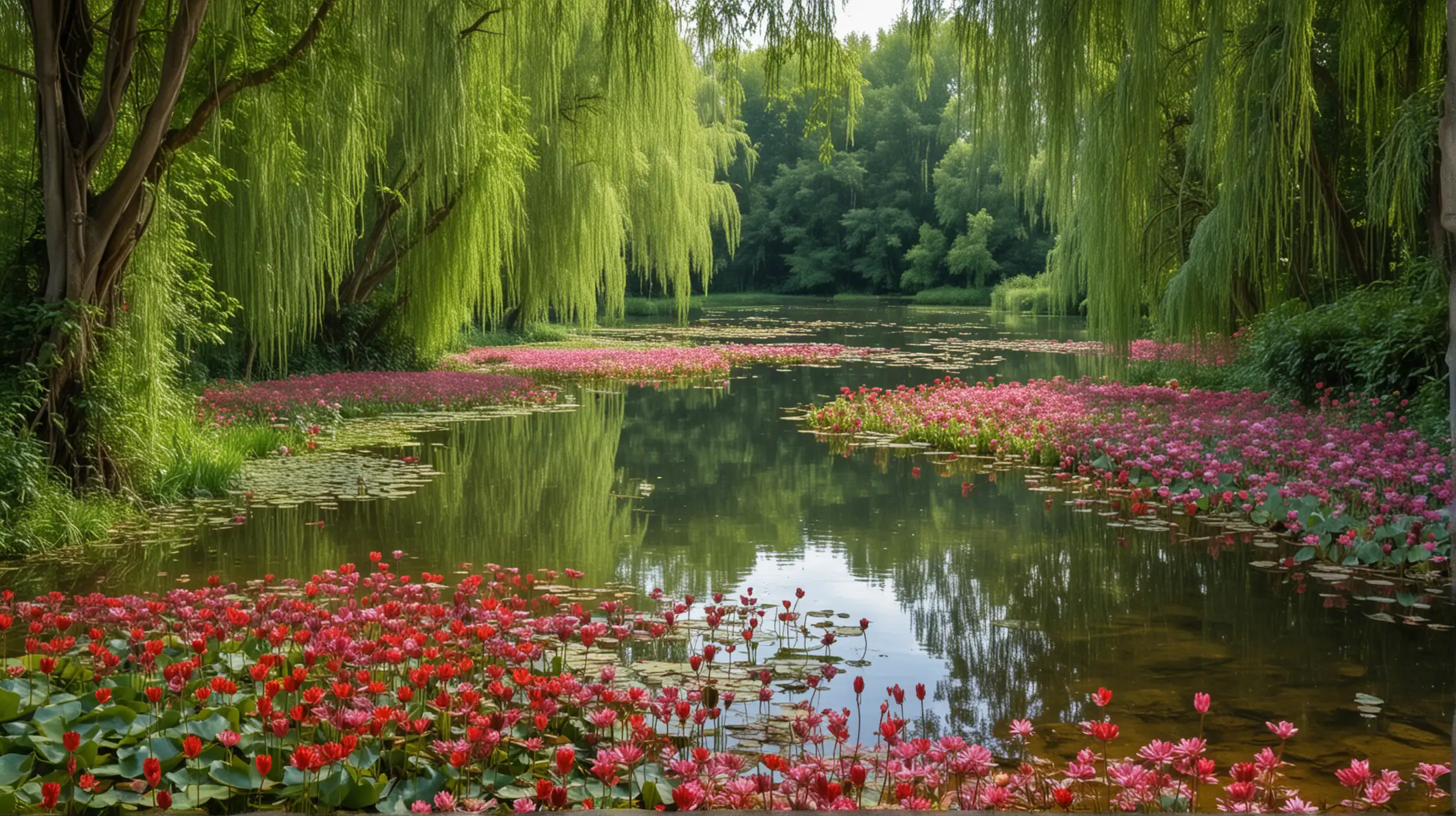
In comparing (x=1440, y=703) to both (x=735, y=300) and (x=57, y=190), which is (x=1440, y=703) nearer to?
(x=57, y=190)

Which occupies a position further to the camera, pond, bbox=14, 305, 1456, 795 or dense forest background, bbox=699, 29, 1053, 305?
dense forest background, bbox=699, 29, 1053, 305

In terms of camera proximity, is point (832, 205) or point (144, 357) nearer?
point (144, 357)

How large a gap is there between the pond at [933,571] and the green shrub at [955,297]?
158 feet

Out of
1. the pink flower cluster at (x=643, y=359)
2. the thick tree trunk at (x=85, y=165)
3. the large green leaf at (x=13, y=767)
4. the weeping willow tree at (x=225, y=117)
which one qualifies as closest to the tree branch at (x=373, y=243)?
the weeping willow tree at (x=225, y=117)

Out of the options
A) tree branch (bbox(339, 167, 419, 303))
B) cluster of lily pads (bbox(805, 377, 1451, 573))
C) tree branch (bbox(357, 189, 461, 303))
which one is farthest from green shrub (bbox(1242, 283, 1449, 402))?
tree branch (bbox(339, 167, 419, 303))

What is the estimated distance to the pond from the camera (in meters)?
4.07

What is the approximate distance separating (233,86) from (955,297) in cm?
5392

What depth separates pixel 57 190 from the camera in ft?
21.4

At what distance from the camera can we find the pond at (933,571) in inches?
160

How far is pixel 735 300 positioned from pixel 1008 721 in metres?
58.1

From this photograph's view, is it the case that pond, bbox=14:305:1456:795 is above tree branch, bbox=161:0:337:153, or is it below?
below

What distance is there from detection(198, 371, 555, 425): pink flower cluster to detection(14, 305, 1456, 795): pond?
4.46 feet

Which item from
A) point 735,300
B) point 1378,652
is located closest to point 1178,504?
point 1378,652

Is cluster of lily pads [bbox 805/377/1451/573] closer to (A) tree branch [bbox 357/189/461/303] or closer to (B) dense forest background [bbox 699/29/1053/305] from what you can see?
(A) tree branch [bbox 357/189/461/303]
